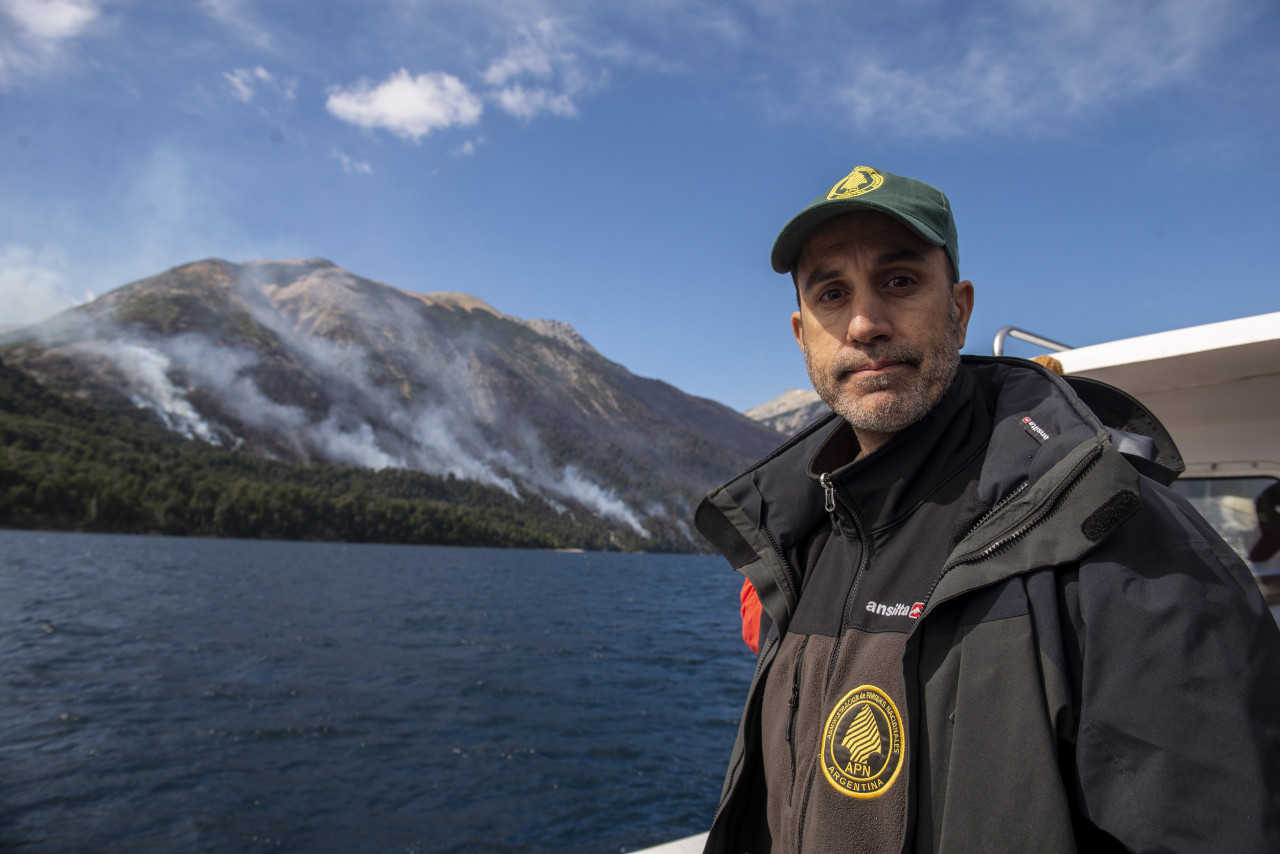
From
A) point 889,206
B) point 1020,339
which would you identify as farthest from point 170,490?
point 889,206

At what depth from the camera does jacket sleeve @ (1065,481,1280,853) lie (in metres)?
0.94

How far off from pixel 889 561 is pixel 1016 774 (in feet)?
1.98

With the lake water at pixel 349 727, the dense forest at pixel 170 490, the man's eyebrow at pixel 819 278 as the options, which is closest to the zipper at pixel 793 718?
the man's eyebrow at pixel 819 278

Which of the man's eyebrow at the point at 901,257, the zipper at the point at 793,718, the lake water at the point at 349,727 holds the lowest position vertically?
the lake water at the point at 349,727

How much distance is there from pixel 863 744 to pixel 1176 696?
23.5 inches

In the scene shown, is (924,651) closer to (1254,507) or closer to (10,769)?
(1254,507)

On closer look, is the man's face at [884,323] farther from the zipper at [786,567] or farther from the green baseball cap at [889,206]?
the zipper at [786,567]

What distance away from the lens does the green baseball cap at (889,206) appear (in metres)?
1.55

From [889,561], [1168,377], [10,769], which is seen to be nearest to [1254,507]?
[1168,377]

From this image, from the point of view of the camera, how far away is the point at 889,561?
5.44 feet

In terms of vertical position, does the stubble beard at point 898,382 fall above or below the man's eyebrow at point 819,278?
below

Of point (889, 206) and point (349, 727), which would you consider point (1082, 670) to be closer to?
point (889, 206)

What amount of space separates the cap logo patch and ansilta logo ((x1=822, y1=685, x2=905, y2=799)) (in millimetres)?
1105

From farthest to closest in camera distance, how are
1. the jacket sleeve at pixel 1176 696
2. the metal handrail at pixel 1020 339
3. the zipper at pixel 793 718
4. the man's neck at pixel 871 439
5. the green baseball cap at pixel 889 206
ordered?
the metal handrail at pixel 1020 339 → the man's neck at pixel 871 439 → the zipper at pixel 793 718 → the green baseball cap at pixel 889 206 → the jacket sleeve at pixel 1176 696
